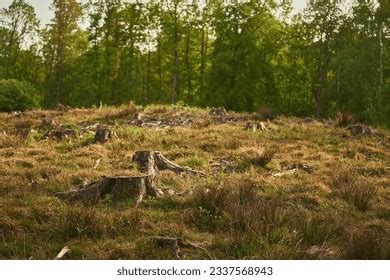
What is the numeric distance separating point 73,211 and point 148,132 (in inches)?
344

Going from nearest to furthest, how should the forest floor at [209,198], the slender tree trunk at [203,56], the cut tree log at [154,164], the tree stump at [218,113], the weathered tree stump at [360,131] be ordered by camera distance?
the forest floor at [209,198]
the cut tree log at [154,164]
the weathered tree stump at [360,131]
the tree stump at [218,113]
the slender tree trunk at [203,56]

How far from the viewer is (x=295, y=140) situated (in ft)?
48.3

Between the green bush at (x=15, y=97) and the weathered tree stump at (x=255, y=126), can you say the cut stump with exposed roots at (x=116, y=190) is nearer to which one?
the weathered tree stump at (x=255, y=126)

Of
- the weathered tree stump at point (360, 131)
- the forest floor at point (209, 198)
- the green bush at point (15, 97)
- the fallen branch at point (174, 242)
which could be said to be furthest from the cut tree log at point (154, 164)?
the green bush at point (15, 97)

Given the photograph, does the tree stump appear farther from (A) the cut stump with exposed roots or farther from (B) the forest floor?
(A) the cut stump with exposed roots

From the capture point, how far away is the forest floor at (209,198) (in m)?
5.49

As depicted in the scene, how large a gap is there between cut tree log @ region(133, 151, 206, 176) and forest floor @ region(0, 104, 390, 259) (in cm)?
28

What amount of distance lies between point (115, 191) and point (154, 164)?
2640mm

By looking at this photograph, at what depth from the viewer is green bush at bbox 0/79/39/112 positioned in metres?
25.0

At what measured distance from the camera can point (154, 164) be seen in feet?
33.4

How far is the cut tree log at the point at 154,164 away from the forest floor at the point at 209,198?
0.93 feet

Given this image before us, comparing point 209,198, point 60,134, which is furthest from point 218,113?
point 209,198
